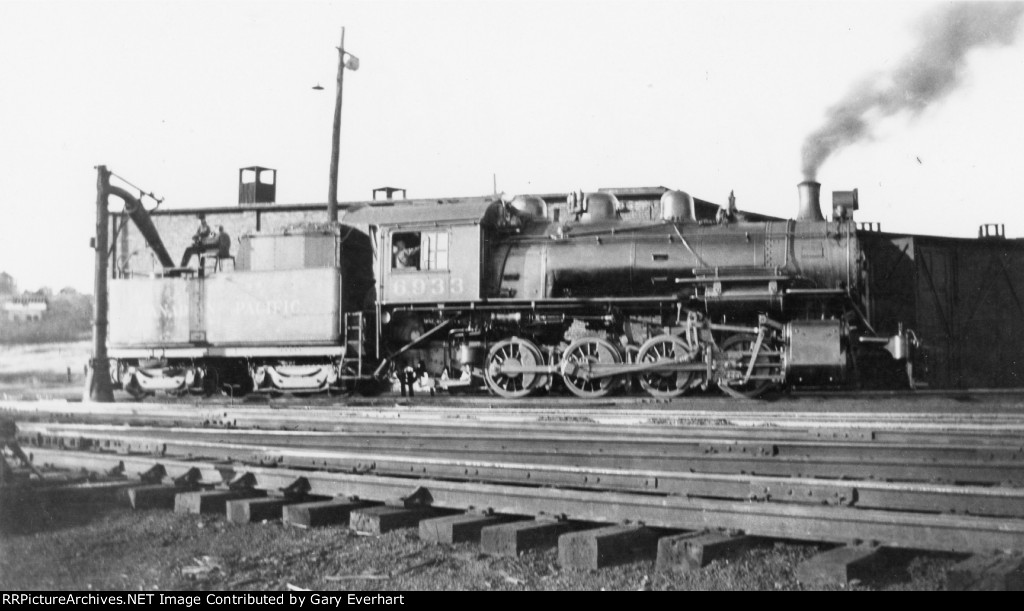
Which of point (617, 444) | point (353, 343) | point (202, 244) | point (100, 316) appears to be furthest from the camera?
point (100, 316)

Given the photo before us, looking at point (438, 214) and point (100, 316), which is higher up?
point (438, 214)

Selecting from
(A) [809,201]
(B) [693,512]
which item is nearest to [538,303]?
(A) [809,201]

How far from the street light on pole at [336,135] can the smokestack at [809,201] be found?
1390 centimetres

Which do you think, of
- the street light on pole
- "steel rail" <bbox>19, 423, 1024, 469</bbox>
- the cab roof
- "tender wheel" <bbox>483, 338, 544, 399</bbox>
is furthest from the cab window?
the street light on pole

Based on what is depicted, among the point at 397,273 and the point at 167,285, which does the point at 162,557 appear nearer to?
the point at 397,273

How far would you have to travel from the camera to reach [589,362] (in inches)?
480

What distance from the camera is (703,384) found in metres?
11.8

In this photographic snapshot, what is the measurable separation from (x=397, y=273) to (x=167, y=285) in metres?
4.76

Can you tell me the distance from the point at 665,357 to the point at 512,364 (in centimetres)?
221

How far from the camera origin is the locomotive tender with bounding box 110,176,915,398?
11617mm

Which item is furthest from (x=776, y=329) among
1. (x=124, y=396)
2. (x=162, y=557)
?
(x=124, y=396)

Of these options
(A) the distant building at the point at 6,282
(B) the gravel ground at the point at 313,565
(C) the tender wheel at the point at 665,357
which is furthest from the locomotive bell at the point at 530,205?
(B) the gravel ground at the point at 313,565

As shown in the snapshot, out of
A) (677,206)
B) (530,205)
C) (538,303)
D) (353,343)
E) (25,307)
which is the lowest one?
(353,343)

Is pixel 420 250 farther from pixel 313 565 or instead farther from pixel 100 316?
pixel 313 565
